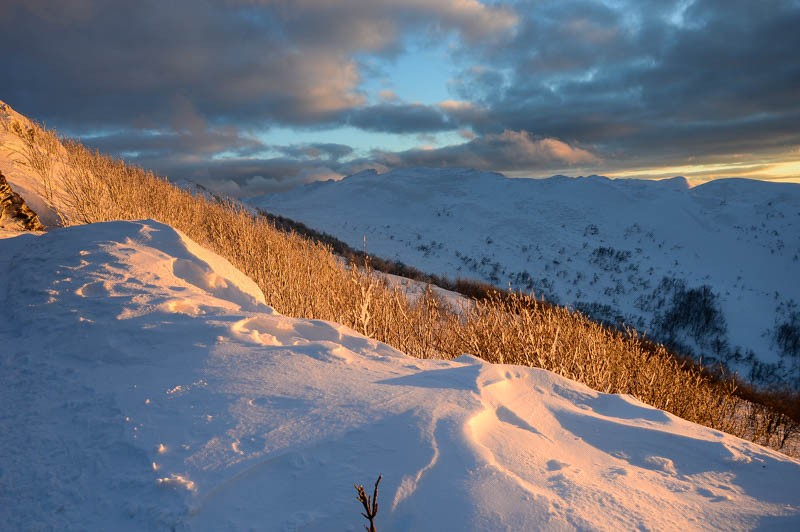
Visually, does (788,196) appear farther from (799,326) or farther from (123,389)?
(123,389)

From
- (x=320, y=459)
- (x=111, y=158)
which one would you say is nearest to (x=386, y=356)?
(x=320, y=459)

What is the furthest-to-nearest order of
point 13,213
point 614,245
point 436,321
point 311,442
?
point 614,245
point 436,321
point 13,213
point 311,442

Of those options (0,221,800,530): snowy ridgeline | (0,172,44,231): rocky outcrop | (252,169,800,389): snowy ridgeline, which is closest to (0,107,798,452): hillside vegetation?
(0,172,44,231): rocky outcrop

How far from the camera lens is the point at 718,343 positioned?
98.9 ft

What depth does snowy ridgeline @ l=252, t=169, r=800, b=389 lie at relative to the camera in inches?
1261

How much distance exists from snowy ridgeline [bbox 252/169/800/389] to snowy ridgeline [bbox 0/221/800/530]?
1663cm

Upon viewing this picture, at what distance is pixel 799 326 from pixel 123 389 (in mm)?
44892

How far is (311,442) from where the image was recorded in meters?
1.91

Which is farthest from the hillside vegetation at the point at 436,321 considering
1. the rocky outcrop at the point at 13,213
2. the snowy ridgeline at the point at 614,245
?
the snowy ridgeline at the point at 614,245

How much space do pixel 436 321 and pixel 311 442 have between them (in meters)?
5.78

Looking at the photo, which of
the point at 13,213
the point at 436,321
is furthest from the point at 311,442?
the point at 13,213

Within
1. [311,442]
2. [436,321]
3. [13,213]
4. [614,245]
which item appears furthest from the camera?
[614,245]

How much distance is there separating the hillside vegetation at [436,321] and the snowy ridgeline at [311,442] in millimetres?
2799

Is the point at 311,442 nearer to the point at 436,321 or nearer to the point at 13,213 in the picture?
the point at 436,321
